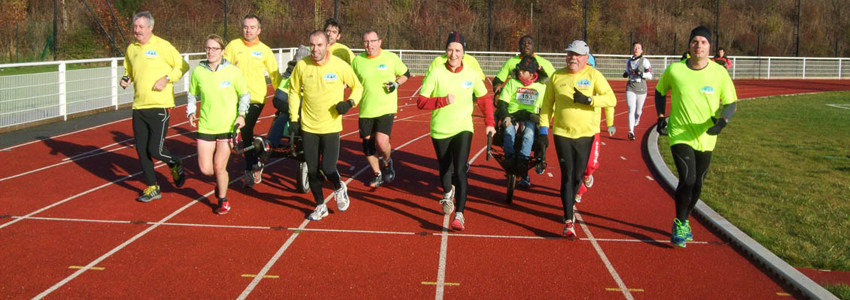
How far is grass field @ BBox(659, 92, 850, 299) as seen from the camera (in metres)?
7.28

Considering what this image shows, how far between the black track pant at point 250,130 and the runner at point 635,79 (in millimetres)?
7938

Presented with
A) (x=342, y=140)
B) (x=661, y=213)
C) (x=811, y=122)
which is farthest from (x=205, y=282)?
(x=811, y=122)

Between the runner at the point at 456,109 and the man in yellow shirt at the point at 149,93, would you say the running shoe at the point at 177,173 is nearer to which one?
the man in yellow shirt at the point at 149,93

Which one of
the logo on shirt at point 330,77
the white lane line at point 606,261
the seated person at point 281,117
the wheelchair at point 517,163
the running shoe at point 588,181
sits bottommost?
the white lane line at point 606,261

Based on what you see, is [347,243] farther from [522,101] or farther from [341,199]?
[522,101]

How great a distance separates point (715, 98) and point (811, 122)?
12980mm

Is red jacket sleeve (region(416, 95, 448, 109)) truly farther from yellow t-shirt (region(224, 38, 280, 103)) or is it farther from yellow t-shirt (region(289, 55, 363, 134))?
yellow t-shirt (region(224, 38, 280, 103))

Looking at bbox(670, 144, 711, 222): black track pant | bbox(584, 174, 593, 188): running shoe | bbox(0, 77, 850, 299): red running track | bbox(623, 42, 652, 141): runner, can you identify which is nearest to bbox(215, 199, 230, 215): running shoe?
bbox(0, 77, 850, 299): red running track

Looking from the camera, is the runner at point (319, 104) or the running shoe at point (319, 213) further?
the running shoe at point (319, 213)

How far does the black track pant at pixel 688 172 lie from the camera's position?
7.40 meters

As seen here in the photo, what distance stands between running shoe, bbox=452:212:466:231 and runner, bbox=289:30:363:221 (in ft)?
4.31

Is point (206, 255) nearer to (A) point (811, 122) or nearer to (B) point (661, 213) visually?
(B) point (661, 213)

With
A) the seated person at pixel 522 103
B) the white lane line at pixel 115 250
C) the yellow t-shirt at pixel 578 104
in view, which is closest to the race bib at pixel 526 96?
the seated person at pixel 522 103

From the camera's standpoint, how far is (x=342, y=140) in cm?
1466
